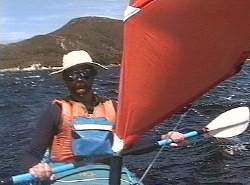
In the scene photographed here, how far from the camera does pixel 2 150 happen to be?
18312mm

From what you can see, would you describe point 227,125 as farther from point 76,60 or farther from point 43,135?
point 43,135

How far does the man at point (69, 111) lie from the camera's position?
6.14 metres

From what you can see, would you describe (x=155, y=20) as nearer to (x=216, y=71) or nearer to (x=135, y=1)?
(x=135, y=1)

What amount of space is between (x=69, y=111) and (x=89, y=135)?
1.23 ft

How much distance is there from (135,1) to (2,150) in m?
14.8

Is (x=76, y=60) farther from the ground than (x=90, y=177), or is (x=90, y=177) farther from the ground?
(x=76, y=60)

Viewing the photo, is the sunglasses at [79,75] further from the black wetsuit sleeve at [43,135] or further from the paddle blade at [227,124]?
the paddle blade at [227,124]

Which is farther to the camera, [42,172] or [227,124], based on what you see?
[227,124]

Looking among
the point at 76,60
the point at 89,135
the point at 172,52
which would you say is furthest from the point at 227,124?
the point at 172,52

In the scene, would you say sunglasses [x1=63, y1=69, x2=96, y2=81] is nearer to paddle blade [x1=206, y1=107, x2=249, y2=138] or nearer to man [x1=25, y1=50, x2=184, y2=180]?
man [x1=25, y1=50, x2=184, y2=180]

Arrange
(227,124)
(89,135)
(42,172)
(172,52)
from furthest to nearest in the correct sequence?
(89,135) < (227,124) < (42,172) < (172,52)

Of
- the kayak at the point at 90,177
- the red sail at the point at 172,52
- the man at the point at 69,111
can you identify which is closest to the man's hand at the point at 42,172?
the man at the point at 69,111

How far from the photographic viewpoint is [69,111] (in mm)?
6473

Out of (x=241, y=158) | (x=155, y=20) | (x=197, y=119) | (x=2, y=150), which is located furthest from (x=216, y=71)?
(x=197, y=119)
